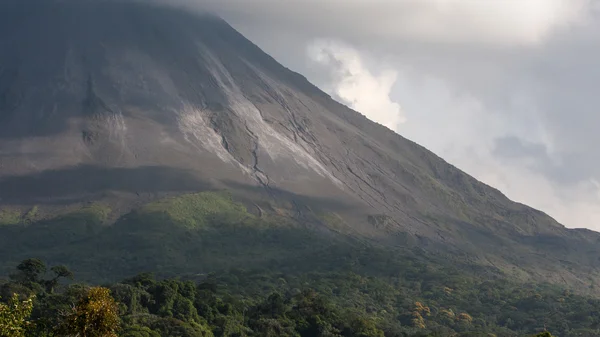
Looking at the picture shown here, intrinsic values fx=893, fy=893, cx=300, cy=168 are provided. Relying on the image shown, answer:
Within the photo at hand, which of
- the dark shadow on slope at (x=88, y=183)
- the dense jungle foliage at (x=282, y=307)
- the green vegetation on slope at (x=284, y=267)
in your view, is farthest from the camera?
the dark shadow on slope at (x=88, y=183)

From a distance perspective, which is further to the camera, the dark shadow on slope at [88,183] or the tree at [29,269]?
the dark shadow on slope at [88,183]

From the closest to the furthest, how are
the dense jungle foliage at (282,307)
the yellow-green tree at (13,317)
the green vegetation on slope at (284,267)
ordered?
the yellow-green tree at (13,317) → the dense jungle foliage at (282,307) → the green vegetation on slope at (284,267)

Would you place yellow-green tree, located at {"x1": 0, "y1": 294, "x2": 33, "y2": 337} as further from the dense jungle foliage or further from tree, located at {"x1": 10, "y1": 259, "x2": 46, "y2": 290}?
tree, located at {"x1": 10, "y1": 259, "x2": 46, "y2": 290}

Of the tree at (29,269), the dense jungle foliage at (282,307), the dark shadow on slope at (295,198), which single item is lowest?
the tree at (29,269)

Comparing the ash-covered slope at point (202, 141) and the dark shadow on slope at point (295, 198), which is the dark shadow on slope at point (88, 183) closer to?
the ash-covered slope at point (202, 141)

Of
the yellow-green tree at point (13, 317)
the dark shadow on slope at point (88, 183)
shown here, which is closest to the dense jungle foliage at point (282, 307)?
the yellow-green tree at point (13, 317)

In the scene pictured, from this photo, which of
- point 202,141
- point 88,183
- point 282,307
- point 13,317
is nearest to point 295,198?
point 202,141

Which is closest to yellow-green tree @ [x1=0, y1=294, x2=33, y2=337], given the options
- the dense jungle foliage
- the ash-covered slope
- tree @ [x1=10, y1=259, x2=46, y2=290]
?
the dense jungle foliage
